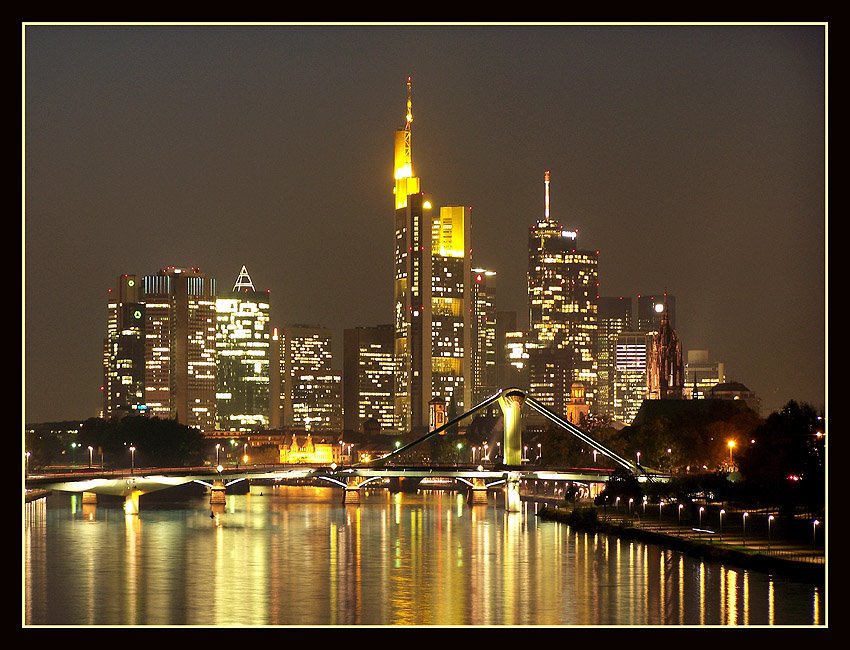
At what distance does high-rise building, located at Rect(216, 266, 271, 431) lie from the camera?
176875mm

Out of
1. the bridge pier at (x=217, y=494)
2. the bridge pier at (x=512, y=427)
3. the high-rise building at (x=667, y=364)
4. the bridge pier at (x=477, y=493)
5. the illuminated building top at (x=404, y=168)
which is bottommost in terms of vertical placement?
the bridge pier at (x=477, y=493)

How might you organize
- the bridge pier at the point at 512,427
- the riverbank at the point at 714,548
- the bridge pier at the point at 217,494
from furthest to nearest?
1. the bridge pier at the point at 512,427
2. the bridge pier at the point at 217,494
3. the riverbank at the point at 714,548

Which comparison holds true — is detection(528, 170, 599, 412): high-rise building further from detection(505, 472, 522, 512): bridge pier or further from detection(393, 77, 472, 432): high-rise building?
detection(505, 472, 522, 512): bridge pier

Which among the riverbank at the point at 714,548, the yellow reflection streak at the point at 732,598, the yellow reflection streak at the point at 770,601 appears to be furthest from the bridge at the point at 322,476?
the yellow reflection streak at the point at 770,601

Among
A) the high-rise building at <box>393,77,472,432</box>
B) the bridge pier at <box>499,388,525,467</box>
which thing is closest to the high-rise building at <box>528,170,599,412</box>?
the high-rise building at <box>393,77,472,432</box>

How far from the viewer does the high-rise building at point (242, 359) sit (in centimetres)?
17688

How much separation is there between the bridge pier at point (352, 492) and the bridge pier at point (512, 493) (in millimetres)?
7863

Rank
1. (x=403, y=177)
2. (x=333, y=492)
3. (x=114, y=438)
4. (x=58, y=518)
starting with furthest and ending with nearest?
(x=403, y=177) → (x=333, y=492) → (x=114, y=438) → (x=58, y=518)

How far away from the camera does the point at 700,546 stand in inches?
1716

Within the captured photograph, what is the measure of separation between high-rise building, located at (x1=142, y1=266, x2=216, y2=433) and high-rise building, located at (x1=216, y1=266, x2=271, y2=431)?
18.6 ft

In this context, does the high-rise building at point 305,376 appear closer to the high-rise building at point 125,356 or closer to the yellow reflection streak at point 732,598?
the high-rise building at point 125,356
